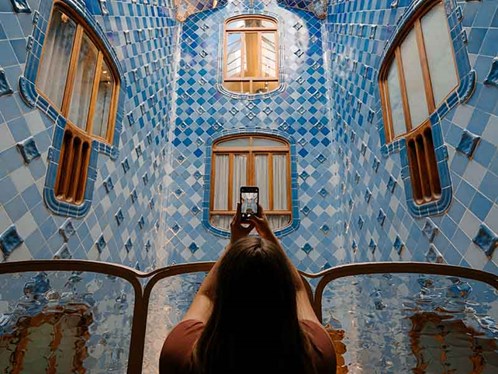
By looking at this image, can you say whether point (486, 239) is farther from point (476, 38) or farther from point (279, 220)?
point (279, 220)

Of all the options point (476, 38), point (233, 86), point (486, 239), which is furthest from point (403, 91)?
point (233, 86)

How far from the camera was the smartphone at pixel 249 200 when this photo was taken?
5.21 feet

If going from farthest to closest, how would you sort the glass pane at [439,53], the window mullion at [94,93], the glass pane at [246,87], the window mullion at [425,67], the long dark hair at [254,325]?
the glass pane at [246,87], the window mullion at [94,93], the window mullion at [425,67], the glass pane at [439,53], the long dark hair at [254,325]

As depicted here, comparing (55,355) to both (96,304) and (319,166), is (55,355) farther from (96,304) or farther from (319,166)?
(319,166)

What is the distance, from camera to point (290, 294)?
1.00 m

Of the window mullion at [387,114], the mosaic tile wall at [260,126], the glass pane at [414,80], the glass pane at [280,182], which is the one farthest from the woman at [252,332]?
the glass pane at [280,182]

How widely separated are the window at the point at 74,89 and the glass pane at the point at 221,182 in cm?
220

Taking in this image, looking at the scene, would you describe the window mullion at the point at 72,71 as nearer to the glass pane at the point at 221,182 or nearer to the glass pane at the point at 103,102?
the glass pane at the point at 103,102

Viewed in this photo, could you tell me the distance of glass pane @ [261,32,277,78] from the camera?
718 centimetres

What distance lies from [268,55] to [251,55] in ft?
1.06

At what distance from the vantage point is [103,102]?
179 inches

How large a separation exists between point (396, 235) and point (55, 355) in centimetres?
347

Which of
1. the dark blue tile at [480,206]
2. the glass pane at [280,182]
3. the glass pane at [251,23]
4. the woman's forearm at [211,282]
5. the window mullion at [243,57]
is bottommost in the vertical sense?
the woman's forearm at [211,282]

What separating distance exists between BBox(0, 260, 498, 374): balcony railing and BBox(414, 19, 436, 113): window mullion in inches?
90.1
